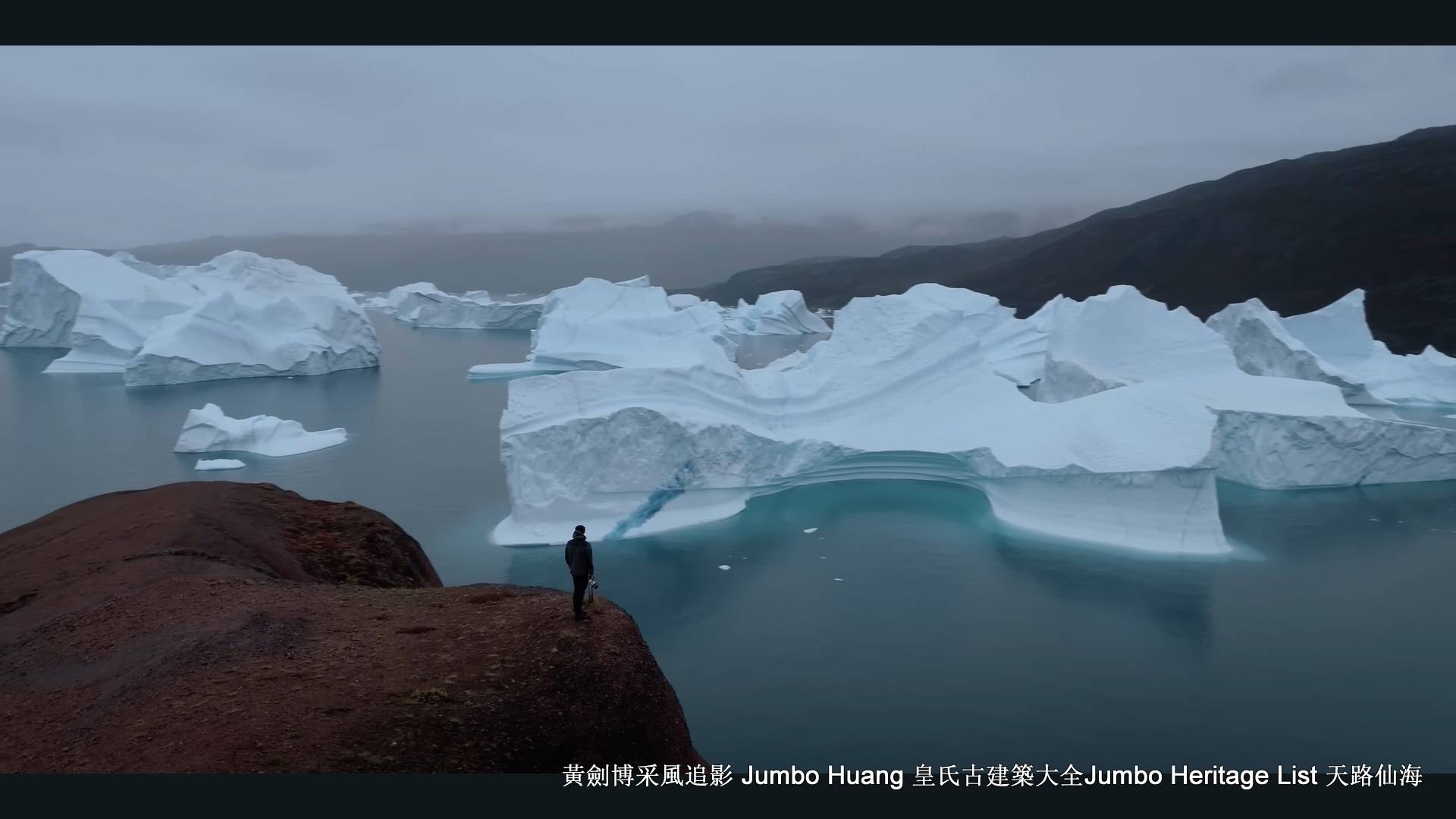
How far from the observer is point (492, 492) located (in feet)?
43.0

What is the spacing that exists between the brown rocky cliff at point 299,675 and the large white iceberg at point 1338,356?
1791 cm

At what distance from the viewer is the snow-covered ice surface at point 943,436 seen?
1083 cm

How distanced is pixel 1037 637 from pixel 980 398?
5.75m

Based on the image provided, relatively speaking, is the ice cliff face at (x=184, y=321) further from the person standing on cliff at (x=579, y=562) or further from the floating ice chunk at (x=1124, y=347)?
the person standing on cliff at (x=579, y=562)

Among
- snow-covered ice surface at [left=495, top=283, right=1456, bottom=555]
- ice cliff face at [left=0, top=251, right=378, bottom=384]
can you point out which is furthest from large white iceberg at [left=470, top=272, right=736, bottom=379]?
snow-covered ice surface at [left=495, top=283, right=1456, bottom=555]

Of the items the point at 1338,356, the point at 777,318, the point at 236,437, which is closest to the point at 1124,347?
the point at 1338,356

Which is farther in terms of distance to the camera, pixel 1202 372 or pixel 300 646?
pixel 1202 372

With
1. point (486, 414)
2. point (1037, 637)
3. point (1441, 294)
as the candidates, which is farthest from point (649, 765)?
point (1441, 294)

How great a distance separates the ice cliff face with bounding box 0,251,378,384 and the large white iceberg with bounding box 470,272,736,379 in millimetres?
4618

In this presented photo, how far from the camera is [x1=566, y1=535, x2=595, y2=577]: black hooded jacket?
Answer: 4328mm

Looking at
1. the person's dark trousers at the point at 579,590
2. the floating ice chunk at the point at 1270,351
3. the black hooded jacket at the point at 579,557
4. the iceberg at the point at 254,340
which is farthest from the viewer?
the iceberg at the point at 254,340

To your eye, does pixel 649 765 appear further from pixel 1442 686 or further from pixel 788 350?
pixel 788 350

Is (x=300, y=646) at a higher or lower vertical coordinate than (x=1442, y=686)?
higher

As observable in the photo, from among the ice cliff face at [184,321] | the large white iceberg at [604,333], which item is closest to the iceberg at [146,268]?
the ice cliff face at [184,321]
